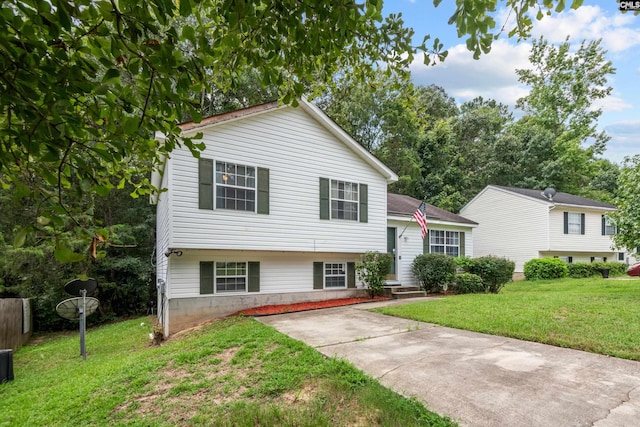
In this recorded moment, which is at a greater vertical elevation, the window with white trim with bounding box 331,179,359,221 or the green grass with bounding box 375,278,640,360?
the window with white trim with bounding box 331,179,359,221

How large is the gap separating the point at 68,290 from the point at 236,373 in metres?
5.96

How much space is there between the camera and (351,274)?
12.4 meters

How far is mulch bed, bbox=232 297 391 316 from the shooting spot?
9.48m

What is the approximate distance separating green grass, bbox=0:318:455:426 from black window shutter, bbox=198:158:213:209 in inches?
146

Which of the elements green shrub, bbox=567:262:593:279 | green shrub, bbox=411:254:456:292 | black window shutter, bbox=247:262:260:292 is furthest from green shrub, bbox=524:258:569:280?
black window shutter, bbox=247:262:260:292

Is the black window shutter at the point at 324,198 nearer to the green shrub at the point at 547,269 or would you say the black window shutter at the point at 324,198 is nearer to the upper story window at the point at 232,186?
the upper story window at the point at 232,186

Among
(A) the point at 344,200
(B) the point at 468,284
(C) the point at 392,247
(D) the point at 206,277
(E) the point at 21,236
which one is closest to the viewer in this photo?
(E) the point at 21,236

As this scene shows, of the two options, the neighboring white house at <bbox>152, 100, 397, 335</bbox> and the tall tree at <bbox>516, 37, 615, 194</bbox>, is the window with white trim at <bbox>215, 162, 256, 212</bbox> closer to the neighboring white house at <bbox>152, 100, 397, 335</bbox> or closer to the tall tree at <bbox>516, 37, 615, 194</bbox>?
the neighboring white house at <bbox>152, 100, 397, 335</bbox>

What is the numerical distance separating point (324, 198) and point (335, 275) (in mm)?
2851

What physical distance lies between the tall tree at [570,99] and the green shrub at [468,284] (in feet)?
64.9

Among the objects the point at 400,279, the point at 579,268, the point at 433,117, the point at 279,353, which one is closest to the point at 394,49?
the point at 279,353

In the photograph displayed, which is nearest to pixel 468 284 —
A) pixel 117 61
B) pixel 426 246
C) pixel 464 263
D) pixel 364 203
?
pixel 464 263

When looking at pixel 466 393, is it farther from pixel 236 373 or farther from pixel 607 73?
pixel 607 73

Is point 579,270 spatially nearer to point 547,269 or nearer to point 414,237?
point 547,269
